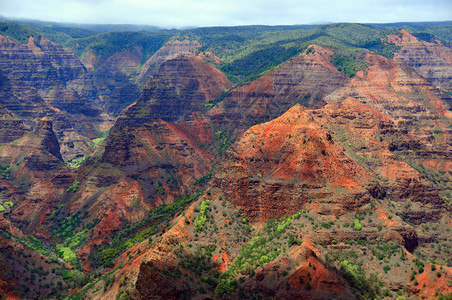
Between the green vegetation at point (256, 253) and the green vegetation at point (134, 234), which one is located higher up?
the green vegetation at point (256, 253)

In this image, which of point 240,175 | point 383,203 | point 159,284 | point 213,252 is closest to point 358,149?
point 383,203

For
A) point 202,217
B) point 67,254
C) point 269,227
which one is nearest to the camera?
point 269,227

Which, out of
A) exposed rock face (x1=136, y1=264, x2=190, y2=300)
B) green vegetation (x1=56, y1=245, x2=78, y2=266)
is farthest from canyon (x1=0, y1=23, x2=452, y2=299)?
green vegetation (x1=56, y1=245, x2=78, y2=266)

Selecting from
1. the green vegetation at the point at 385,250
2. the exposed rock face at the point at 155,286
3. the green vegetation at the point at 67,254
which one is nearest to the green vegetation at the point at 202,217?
the exposed rock face at the point at 155,286

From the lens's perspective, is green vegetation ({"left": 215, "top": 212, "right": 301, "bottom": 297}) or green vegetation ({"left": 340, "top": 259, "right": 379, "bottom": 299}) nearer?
green vegetation ({"left": 340, "top": 259, "right": 379, "bottom": 299})

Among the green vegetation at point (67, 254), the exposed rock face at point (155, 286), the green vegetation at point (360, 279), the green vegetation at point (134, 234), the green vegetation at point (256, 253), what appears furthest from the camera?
the green vegetation at point (67, 254)

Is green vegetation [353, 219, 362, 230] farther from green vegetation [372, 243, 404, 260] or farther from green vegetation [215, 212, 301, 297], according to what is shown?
green vegetation [215, 212, 301, 297]

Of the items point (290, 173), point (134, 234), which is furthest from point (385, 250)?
Result: point (134, 234)

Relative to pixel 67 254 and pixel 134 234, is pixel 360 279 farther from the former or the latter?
pixel 67 254

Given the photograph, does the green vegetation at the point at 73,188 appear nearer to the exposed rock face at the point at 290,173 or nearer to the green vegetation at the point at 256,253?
the exposed rock face at the point at 290,173

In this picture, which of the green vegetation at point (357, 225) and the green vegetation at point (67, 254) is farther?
the green vegetation at point (67, 254)

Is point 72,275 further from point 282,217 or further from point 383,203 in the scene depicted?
point 383,203
